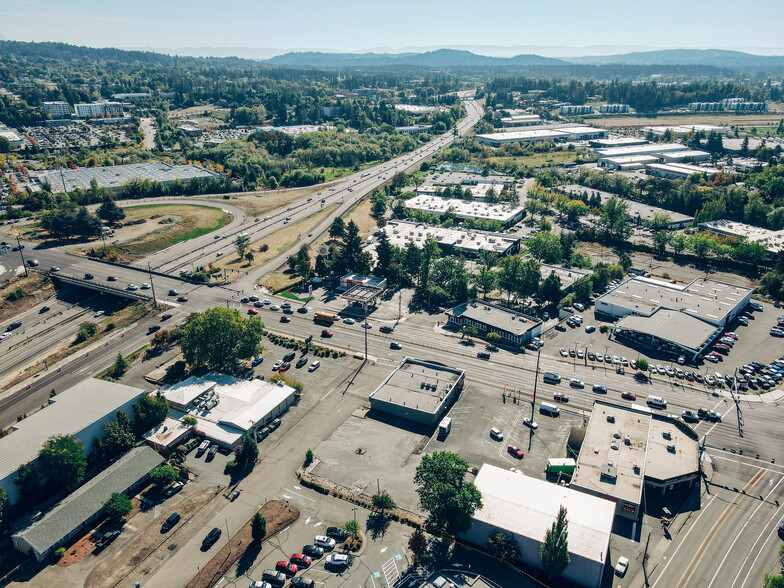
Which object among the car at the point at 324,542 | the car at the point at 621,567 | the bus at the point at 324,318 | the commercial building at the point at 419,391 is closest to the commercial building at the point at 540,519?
the car at the point at 621,567

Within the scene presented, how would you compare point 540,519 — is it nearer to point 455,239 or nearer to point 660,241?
point 455,239

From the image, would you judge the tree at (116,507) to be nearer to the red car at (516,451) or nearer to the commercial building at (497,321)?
the red car at (516,451)

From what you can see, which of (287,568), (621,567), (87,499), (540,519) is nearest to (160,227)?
(87,499)

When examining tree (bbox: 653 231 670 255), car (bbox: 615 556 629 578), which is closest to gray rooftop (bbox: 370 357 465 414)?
car (bbox: 615 556 629 578)

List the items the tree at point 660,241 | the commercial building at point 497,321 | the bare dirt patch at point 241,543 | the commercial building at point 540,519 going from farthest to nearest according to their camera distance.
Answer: the tree at point 660,241 < the commercial building at point 497,321 < the bare dirt patch at point 241,543 < the commercial building at point 540,519

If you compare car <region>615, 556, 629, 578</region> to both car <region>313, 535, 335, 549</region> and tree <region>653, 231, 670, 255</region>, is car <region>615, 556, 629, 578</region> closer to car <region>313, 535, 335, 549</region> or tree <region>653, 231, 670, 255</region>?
car <region>313, 535, 335, 549</region>

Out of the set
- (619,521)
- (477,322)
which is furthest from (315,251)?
(619,521)
